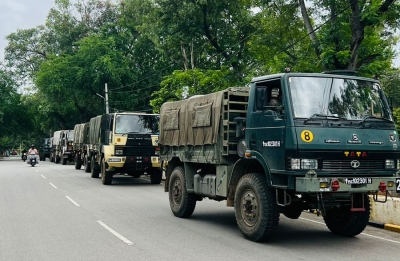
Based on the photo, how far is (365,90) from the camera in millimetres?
8656

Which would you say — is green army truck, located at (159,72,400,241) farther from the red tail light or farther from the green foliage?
the green foliage

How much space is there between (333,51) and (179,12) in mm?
12730

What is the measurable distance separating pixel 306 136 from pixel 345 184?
38.7 inches

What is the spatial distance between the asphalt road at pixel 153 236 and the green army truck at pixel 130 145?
5220mm

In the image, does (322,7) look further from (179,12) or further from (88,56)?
(88,56)

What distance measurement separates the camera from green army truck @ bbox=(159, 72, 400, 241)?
7730 mm

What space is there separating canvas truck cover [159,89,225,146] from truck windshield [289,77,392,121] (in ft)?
6.63

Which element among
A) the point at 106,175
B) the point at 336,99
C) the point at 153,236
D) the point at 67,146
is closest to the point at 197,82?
the point at 106,175

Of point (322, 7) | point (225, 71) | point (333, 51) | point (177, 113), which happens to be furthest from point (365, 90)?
point (225, 71)

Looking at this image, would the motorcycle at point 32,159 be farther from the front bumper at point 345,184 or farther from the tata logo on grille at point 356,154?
the tata logo on grille at point 356,154

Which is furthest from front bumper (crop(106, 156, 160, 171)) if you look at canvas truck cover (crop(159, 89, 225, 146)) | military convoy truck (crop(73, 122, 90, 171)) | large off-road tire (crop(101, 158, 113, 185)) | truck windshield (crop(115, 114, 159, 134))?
military convoy truck (crop(73, 122, 90, 171))

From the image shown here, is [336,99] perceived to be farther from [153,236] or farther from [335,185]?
[153,236]

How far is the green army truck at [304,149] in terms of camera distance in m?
7.73

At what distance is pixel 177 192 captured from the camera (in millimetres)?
11766
